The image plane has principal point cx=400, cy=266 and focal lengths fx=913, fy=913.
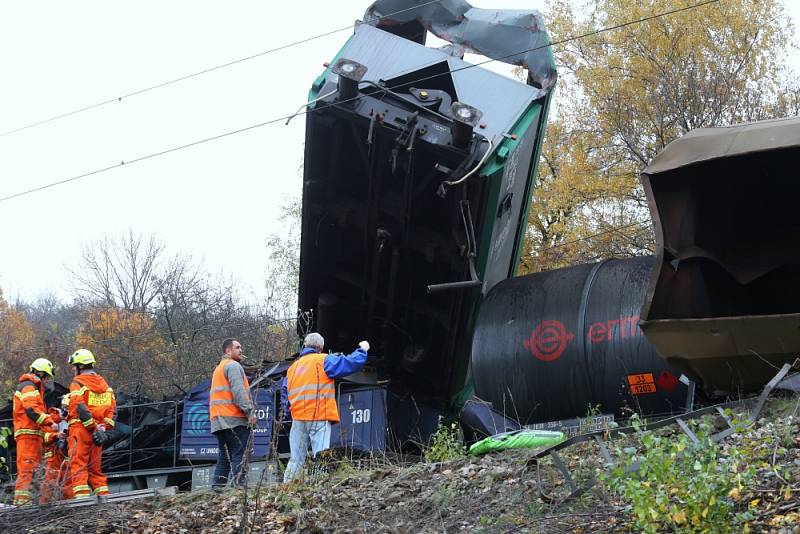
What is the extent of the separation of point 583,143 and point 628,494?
1652cm

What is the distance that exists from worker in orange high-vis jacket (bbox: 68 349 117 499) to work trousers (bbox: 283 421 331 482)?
1.67m

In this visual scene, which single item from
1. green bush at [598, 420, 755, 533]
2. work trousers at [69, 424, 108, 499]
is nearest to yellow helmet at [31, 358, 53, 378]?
work trousers at [69, 424, 108, 499]

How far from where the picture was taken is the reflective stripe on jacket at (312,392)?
7598mm

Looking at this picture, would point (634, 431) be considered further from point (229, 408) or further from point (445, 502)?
point (229, 408)

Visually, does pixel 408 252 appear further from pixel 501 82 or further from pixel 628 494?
pixel 628 494

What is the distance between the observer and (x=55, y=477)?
7.71m

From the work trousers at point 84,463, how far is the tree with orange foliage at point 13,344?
52.1 ft

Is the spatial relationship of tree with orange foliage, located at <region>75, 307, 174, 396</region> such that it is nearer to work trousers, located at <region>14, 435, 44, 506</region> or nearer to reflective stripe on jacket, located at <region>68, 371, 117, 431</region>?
work trousers, located at <region>14, 435, 44, 506</region>

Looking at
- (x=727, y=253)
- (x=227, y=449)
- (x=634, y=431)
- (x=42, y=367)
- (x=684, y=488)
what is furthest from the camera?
(x=42, y=367)

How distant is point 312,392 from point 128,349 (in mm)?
16684

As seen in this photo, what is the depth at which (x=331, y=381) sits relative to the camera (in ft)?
25.3

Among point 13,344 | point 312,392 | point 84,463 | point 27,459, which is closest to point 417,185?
point 312,392

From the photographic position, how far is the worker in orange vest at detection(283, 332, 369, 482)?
7582 millimetres

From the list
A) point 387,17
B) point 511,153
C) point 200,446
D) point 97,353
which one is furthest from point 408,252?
point 97,353
